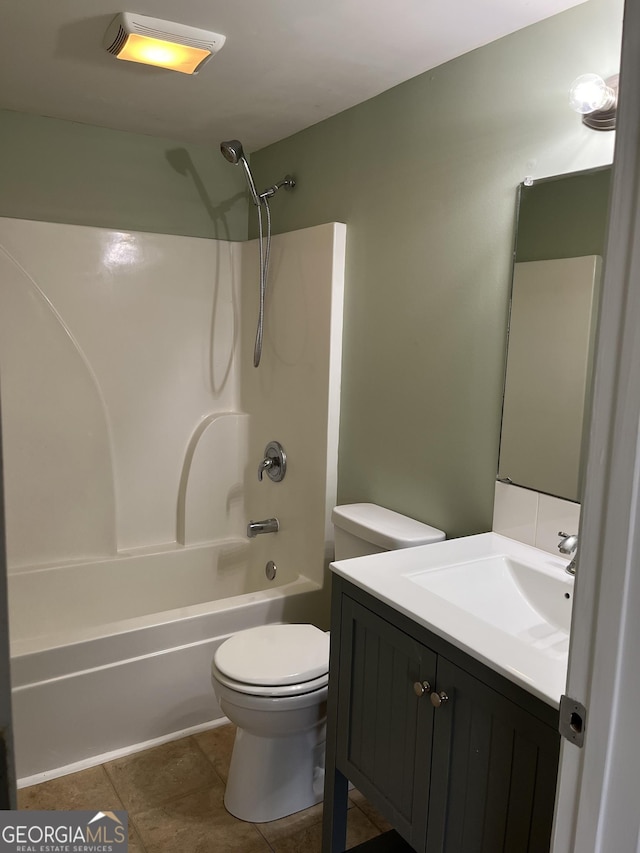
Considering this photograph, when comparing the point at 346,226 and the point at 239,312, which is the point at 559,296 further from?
the point at 239,312

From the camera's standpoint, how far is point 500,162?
72.9 inches

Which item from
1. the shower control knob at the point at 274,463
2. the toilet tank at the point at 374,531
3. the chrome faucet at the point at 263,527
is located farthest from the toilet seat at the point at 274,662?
the shower control knob at the point at 274,463

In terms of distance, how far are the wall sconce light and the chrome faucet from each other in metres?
1.99

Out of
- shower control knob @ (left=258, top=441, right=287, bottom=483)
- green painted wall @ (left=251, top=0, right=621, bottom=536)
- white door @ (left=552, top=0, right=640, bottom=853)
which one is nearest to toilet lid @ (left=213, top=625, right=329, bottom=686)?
green painted wall @ (left=251, top=0, right=621, bottom=536)

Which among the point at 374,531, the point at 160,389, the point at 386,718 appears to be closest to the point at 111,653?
the point at 374,531

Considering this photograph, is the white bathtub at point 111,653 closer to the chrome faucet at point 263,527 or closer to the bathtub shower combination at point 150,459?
the bathtub shower combination at point 150,459

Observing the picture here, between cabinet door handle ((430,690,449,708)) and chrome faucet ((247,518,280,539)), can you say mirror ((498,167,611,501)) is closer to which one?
cabinet door handle ((430,690,449,708))

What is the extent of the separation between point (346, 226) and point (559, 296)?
1.04 meters

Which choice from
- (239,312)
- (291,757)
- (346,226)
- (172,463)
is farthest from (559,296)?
(172,463)

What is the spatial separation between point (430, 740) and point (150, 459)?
2.05m

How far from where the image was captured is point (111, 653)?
2279 mm

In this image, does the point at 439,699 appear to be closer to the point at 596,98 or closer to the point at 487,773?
the point at 487,773

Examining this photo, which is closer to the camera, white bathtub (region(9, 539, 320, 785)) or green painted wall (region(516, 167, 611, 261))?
green painted wall (region(516, 167, 611, 261))

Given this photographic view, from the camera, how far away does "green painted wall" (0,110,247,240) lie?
8.82ft
